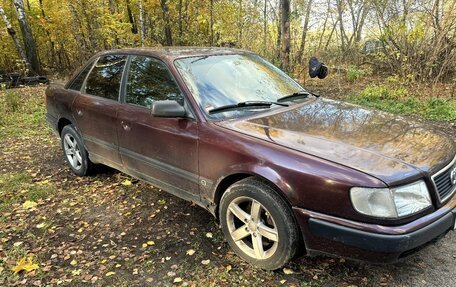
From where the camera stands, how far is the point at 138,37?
16719 mm

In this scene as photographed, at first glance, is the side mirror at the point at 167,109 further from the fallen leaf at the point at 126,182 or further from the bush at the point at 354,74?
the bush at the point at 354,74

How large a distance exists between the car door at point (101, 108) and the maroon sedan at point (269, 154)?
0.02 m

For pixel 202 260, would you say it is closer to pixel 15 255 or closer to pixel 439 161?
pixel 15 255

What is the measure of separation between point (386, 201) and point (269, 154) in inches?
32.3

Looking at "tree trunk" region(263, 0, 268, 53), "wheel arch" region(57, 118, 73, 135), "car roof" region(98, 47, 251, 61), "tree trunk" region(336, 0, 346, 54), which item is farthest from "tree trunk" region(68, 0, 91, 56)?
"car roof" region(98, 47, 251, 61)

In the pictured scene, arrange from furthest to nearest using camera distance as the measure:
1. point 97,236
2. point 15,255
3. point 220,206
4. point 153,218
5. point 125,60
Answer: point 125,60
point 153,218
point 97,236
point 15,255
point 220,206

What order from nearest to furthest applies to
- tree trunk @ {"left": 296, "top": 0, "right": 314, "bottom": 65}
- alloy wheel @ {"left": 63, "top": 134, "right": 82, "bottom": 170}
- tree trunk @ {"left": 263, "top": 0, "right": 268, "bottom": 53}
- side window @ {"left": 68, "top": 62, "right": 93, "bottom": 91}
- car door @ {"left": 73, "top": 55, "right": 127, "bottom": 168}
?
car door @ {"left": 73, "top": 55, "right": 127, "bottom": 168} → side window @ {"left": 68, "top": 62, "right": 93, "bottom": 91} → alloy wheel @ {"left": 63, "top": 134, "right": 82, "bottom": 170} → tree trunk @ {"left": 296, "top": 0, "right": 314, "bottom": 65} → tree trunk @ {"left": 263, "top": 0, "right": 268, "bottom": 53}

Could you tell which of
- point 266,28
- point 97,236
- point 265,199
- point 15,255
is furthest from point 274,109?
point 266,28

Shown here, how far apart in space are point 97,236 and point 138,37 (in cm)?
1458

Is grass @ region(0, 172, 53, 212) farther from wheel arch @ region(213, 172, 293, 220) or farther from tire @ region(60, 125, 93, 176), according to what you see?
wheel arch @ region(213, 172, 293, 220)

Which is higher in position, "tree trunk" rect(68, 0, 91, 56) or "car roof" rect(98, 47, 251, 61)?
"tree trunk" rect(68, 0, 91, 56)

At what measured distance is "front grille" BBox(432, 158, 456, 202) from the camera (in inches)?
98.1

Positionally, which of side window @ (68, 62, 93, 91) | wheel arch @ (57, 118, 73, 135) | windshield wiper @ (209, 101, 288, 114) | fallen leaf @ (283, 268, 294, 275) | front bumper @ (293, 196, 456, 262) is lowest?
fallen leaf @ (283, 268, 294, 275)

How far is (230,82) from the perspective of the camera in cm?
347
